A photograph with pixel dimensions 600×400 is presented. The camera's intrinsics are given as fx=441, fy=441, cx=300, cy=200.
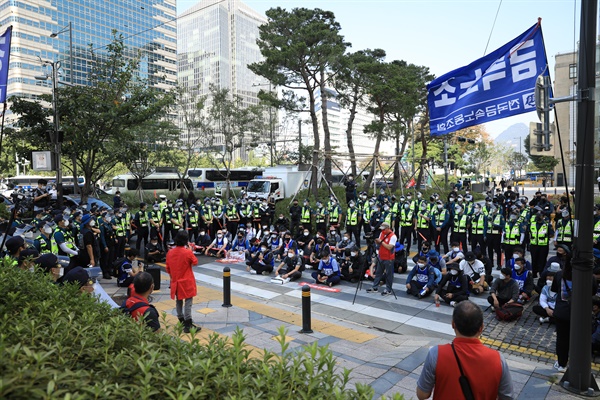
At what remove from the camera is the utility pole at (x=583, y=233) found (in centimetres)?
532

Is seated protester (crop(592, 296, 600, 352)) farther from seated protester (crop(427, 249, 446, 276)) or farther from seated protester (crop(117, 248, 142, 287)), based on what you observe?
seated protester (crop(117, 248, 142, 287))

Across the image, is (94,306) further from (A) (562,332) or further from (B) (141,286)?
(A) (562,332)

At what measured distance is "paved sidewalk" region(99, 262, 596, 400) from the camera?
582cm

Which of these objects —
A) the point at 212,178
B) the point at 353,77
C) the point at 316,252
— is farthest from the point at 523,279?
the point at 212,178

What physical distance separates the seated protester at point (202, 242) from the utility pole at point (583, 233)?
12528 mm

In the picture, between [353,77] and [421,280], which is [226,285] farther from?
[353,77]

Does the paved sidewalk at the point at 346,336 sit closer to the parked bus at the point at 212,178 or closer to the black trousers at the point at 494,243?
the black trousers at the point at 494,243

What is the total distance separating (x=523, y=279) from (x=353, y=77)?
20228 mm

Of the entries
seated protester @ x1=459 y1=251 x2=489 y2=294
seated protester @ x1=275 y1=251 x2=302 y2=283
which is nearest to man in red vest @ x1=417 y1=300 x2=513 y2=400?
seated protester @ x1=459 y1=251 x2=489 y2=294

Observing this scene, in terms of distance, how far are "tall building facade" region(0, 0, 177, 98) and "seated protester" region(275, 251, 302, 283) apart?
48.9 meters

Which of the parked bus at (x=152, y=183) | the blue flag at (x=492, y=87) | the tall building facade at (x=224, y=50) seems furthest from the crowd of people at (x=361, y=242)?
the tall building facade at (x=224, y=50)

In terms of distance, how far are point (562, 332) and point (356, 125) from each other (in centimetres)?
15969

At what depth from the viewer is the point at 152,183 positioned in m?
34.4

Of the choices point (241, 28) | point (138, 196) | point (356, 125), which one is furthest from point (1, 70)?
point (356, 125)
